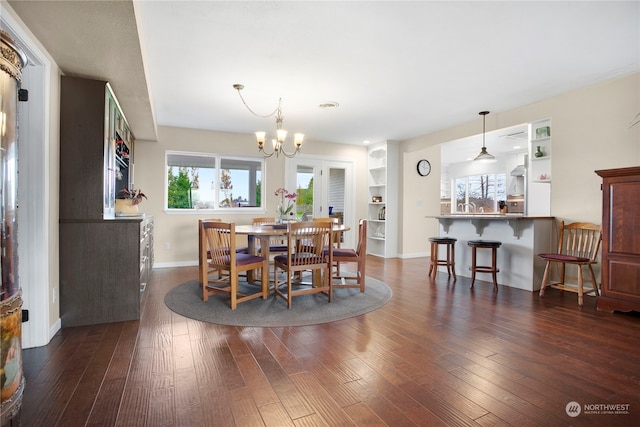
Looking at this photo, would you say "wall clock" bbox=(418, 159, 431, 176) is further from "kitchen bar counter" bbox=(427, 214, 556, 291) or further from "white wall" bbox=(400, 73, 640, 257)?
"kitchen bar counter" bbox=(427, 214, 556, 291)

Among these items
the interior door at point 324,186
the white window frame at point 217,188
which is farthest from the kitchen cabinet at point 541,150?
the white window frame at point 217,188

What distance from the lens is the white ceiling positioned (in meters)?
2.29

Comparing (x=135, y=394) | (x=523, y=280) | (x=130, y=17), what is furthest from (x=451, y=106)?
(x=135, y=394)

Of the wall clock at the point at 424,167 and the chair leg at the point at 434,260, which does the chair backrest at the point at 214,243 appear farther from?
the wall clock at the point at 424,167

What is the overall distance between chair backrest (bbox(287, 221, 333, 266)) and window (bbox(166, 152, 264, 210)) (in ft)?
9.55

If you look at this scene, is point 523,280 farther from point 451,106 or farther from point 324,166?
point 324,166

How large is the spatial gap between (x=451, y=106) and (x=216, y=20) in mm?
3217

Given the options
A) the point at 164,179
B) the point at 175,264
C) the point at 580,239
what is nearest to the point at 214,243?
the point at 175,264

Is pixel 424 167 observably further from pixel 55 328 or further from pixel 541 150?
pixel 55 328

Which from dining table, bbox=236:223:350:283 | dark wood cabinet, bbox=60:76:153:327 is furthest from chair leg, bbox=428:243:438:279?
dark wood cabinet, bbox=60:76:153:327

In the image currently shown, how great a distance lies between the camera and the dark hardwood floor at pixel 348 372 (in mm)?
1562

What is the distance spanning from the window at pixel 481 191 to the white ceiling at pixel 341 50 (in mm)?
5341

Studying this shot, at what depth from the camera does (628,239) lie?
3.04m

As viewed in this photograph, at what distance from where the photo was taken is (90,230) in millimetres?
2740
